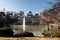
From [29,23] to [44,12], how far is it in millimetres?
6074

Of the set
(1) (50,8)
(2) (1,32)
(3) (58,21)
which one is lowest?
(2) (1,32)

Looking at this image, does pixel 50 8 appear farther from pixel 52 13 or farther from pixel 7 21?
pixel 7 21

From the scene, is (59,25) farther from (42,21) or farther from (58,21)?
(42,21)

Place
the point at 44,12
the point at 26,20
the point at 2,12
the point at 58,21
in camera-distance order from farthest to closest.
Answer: the point at 2,12 < the point at 26,20 < the point at 44,12 < the point at 58,21

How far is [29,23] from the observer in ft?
77.0

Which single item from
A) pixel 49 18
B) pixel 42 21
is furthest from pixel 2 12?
pixel 49 18

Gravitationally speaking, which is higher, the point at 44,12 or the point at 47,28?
the point at 44,12

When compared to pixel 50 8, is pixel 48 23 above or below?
below

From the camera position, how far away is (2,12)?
2470 cm

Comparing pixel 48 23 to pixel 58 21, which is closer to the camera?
pixel 58 21

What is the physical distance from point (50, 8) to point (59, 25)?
202 centimetres

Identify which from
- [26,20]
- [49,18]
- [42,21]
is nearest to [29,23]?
[26,20]

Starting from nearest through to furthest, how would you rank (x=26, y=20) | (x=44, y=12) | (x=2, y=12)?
(x=44, y=12) → (x=26, y=20) → (x=2, y=12)

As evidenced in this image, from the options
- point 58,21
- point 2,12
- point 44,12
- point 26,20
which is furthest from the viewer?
point 2,12
